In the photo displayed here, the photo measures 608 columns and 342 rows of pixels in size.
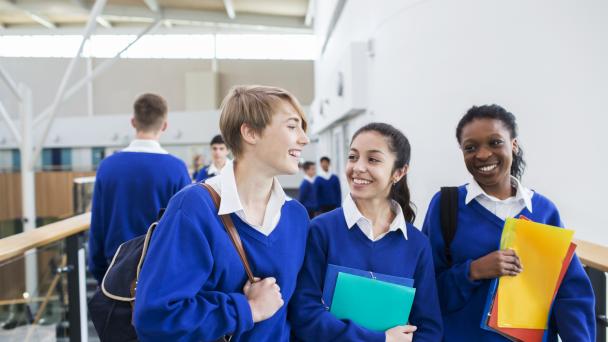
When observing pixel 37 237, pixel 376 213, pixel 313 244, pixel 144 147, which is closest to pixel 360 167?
pixel 376 213

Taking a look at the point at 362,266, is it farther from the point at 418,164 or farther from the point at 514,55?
the point at 418,164

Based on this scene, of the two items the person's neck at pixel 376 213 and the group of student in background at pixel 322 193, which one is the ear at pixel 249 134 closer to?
the person's neck at pixel 376 213

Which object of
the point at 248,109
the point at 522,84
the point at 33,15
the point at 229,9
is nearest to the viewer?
the point at 248,109

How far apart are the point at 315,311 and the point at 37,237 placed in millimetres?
1552

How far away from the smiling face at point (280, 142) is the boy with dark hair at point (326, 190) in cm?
735

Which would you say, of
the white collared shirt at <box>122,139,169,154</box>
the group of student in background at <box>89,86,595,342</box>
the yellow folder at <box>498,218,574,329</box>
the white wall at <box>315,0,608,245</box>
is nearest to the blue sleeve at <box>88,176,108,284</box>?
the white collared shirt at <box>122,139,169,154</box>

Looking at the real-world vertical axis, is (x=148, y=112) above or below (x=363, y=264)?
above

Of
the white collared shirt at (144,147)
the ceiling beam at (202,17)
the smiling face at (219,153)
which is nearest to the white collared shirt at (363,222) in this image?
the white collared shirt at (144,147)

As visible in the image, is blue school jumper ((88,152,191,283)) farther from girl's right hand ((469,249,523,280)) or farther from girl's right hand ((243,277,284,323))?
girl's right hand ((469,249,523,280))

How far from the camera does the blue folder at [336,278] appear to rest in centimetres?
160

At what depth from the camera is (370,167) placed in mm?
1726

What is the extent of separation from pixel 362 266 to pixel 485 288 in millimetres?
522

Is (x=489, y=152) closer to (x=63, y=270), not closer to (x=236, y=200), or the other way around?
(x=236, y=200)

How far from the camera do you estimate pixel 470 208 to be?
1.81m
